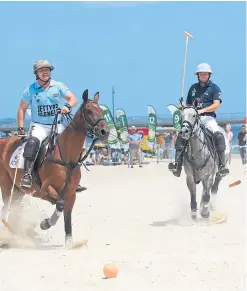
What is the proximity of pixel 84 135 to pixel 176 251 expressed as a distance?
194 cm

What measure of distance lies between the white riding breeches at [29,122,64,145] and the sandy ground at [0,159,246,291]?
5.05 ft

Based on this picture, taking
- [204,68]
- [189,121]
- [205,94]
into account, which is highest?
[204,68]

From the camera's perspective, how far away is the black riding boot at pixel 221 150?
12.2 m

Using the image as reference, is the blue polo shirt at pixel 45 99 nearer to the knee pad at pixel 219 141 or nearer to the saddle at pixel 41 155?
the saddle at pixel 41 155

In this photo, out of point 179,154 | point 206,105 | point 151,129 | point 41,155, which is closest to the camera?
point 41,155

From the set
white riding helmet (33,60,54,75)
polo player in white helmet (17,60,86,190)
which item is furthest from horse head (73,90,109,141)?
white riding helmet (33,60,54,75)

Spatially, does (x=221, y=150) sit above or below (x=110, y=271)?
above

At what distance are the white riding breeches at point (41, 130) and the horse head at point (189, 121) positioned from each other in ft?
7.68

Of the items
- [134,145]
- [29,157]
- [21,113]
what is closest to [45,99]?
[21,113]

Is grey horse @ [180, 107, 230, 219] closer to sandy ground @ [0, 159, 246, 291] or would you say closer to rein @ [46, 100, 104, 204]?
sandy ground @ [0, 159, 246, 291]

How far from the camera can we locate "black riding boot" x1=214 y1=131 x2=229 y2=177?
40.1ft

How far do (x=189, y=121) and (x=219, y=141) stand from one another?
3.44 feet

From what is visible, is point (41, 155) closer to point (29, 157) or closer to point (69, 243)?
point (29, 157)

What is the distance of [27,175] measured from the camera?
960 cm
